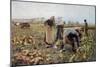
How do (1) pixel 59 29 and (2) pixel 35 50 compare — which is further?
(1) pixel 59 29

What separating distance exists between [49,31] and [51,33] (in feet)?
0.12

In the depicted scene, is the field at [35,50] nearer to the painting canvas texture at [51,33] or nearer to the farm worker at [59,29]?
the painting canvas texture at [51,33]

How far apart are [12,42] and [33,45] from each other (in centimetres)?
26

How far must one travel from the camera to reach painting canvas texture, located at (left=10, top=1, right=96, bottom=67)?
2.47m

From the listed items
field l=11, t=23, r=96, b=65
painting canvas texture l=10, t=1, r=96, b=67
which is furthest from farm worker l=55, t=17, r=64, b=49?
field l=11, t=23, r=96, b=65

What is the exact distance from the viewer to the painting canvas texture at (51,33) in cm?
247

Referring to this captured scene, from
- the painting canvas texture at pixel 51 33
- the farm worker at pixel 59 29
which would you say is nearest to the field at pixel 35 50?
the painting canvas texture at pixel 51 33

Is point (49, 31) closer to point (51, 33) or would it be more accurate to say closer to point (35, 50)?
point (51, 33)

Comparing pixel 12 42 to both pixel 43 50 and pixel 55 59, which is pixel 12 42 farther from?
pixel 55 59

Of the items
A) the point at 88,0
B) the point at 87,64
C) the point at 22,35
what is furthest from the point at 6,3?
the point at 87,64

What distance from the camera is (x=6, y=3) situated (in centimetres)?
243

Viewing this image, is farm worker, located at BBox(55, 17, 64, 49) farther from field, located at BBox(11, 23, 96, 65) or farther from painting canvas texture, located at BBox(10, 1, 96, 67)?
field, located at BBox(11, 23, 96, 65)

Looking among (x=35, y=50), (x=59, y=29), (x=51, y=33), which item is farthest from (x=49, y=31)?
(x=35, y=50)

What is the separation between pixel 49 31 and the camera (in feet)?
8.57
